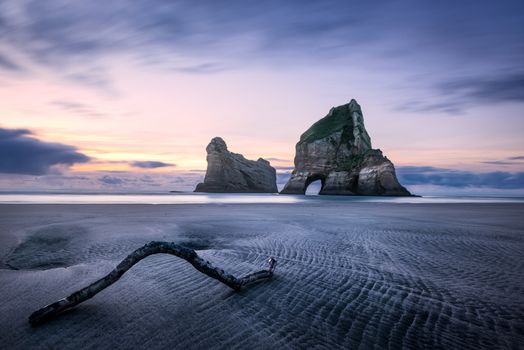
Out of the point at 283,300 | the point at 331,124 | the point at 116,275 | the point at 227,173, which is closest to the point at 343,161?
the point at 331,124

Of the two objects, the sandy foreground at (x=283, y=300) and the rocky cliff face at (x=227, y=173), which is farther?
the rocky cliff face at (x=227, y=173)

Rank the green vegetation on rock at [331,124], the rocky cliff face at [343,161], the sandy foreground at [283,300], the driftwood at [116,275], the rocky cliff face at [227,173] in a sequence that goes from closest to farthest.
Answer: the sandy foreground at [283,300] < the driftwood at [116,275] < the rocky cliff face at [343,161] < the green vegetation on rock at [331,124] < the rocky cliff face at [227,173]

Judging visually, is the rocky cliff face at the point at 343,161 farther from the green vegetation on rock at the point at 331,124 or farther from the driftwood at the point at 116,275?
the driftwood at the point at 116,275

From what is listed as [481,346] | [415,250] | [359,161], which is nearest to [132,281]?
[481,346]

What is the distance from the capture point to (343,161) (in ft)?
236

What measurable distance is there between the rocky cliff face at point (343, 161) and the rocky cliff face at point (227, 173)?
28401 millimetres

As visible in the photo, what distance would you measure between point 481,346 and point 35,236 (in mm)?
8858

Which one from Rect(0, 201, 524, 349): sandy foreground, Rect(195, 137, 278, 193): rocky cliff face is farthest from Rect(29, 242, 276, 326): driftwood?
Rect(195, 137, 278, 193): rocky cliff face

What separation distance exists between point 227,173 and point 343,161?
4281 cm

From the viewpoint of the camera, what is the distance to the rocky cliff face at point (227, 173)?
9844cm

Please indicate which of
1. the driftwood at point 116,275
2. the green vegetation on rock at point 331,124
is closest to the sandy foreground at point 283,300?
the driftwood at point 116,275

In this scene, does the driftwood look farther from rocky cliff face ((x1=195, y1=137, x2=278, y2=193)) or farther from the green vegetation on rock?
rocky cliff face ((x1=195, y1=137, x2=278, y2=193))

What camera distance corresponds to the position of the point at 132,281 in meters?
3.51

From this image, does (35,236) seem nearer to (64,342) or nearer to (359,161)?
(64,342)
